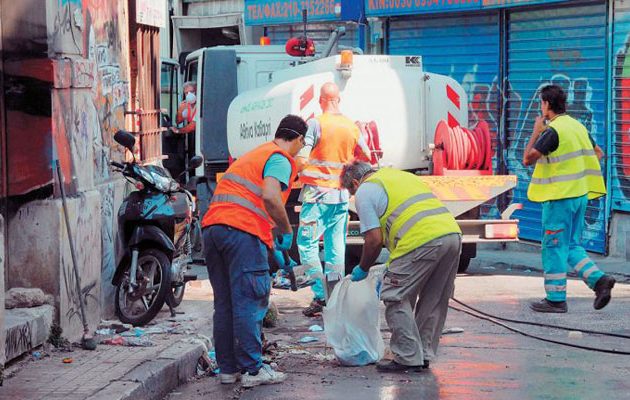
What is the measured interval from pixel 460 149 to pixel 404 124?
0.62 metres

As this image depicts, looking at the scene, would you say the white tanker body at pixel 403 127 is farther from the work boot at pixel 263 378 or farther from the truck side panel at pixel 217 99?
the work boot at pixel 263 378

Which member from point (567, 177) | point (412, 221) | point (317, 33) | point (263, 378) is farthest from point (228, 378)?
point (317, 33)

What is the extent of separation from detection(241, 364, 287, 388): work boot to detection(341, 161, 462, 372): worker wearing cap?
0.74m

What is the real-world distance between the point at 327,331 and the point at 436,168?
425cm

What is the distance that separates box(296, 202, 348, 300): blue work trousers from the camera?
1008 centimetres

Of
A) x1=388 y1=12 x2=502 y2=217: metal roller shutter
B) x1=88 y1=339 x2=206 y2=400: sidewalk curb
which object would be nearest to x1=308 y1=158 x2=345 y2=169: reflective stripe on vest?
x1=88 y1=339 x2=206 y2=400: sidewalk curb

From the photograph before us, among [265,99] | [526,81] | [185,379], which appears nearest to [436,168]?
[265,99]

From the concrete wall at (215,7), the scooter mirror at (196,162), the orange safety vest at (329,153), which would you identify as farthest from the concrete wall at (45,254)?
the concrete wall at (215,7)

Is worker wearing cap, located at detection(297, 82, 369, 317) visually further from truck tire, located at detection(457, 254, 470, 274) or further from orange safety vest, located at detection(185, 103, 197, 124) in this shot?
orange safety vest, located at detection(185, 103, 197, 124)

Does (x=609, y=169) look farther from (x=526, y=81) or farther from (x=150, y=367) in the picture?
(x=150, y=367)

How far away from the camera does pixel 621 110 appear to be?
538 inches

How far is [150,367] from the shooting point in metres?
7.18

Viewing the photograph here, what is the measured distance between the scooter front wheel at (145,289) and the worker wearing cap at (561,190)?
3214 mm

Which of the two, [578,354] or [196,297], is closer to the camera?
[578,354]
